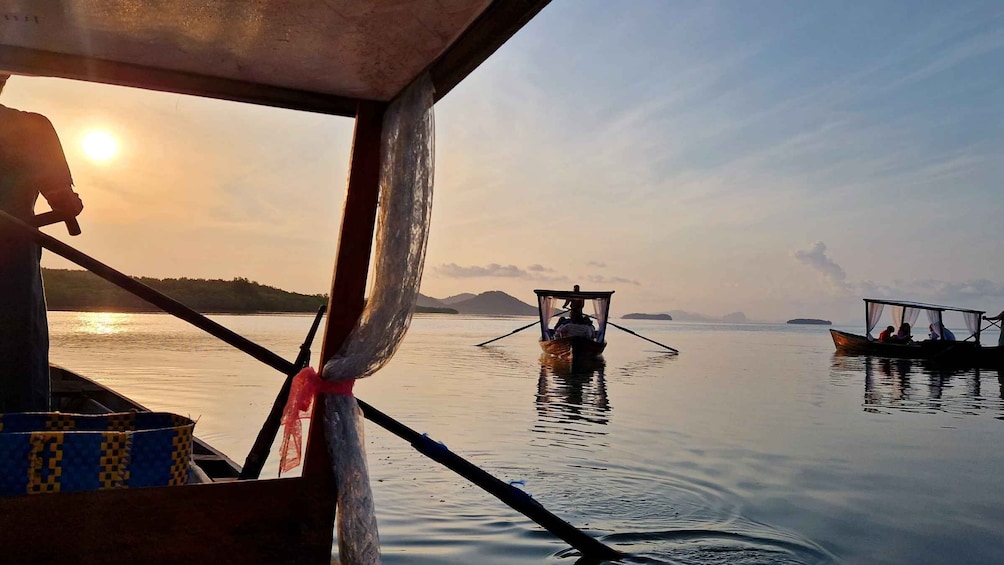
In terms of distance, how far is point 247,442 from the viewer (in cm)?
828

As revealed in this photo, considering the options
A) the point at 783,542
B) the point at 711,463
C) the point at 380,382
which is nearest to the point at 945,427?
the point at 711,463

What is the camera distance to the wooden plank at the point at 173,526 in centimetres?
203

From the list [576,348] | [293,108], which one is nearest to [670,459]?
[293,108]

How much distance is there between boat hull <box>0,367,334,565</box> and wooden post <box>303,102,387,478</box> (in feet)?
1.47

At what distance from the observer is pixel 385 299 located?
284cm

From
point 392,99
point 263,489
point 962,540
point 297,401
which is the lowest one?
point 962,540

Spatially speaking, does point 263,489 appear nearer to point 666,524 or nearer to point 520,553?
point 520,553

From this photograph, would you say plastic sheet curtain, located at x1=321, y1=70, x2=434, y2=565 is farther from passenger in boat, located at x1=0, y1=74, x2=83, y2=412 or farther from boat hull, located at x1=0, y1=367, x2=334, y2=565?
passenger in boat, located at x1=0, y1=74, x2=83, y2=412

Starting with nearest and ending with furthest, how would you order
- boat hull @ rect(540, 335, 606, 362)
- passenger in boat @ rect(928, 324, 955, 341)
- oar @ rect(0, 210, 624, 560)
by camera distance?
oar @ rect(0, 210, 624, 560) < boat hull @ rect(540, 335, 606, 362) < passenger in boat @ rect(928, 324, 955, 341)

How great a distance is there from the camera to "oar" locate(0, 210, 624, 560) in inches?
103

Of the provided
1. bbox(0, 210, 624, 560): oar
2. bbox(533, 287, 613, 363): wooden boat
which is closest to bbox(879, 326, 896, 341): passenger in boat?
bbox(533, 287, 613, 363): wooden boat

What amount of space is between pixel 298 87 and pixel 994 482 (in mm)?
8935

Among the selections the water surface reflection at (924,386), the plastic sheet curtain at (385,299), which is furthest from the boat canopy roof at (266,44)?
the water surface reflection at (924,386)

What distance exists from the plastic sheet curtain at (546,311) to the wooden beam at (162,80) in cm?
1945
